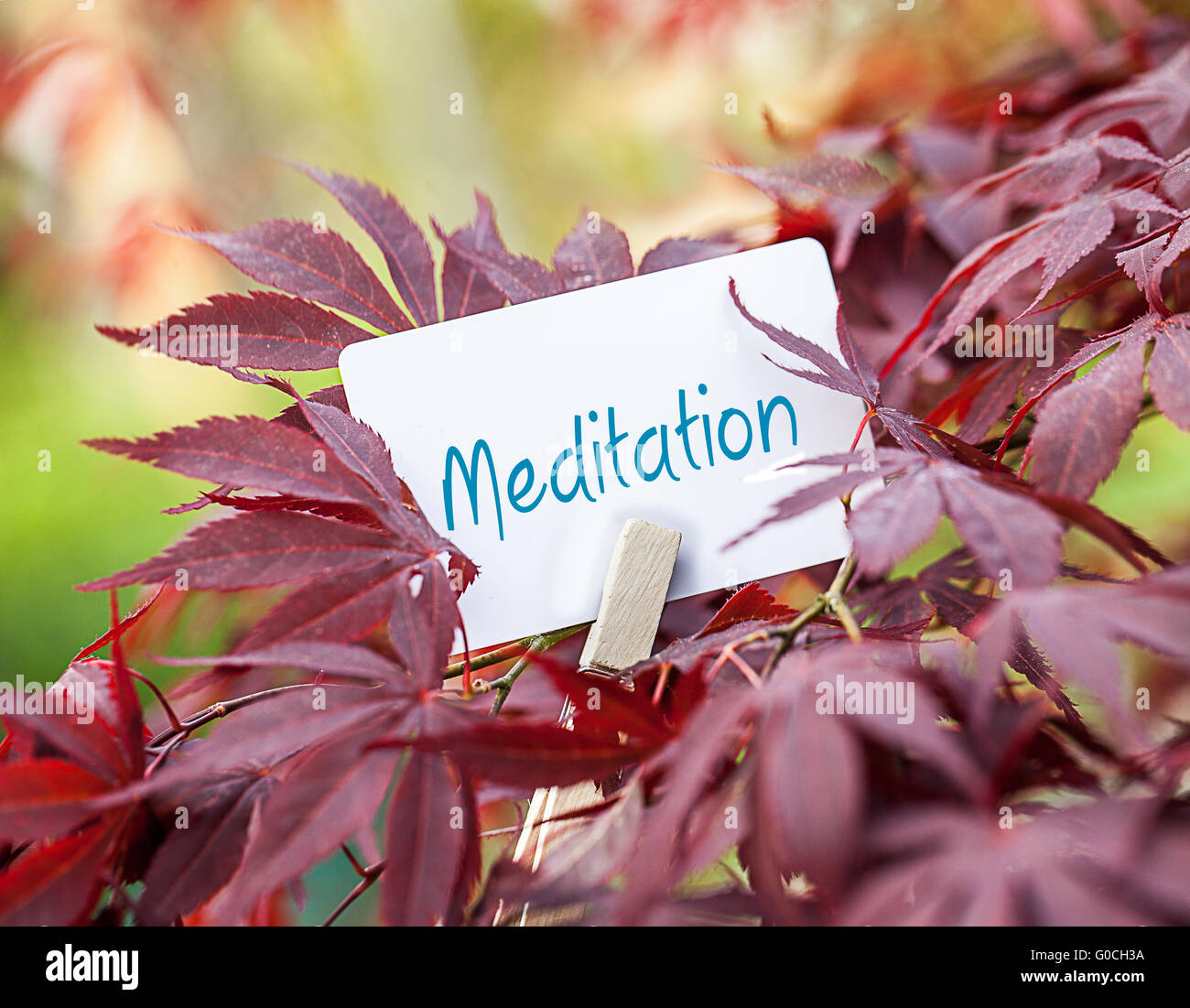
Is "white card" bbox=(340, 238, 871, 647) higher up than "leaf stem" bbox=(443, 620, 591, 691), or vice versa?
"white card" bbox=(340, 238, 871, 647)

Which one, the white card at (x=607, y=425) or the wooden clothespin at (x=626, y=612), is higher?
the white card at (x=607, y=425)

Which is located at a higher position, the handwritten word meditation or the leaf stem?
the handwritten word meditation

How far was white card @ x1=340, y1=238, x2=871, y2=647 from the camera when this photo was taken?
43 centimetres

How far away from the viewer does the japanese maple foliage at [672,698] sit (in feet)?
0.77

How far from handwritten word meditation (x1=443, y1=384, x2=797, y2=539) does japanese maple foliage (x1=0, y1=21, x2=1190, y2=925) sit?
0.04 m

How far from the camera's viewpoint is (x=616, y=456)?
0.44 meters

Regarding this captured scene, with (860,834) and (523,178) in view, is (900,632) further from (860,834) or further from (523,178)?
(523,178)

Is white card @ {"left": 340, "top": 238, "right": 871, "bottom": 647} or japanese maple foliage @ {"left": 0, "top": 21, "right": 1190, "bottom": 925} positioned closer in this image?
japanese maple foliage @ {"left": 0, "top": 21, "right": 1190, "bottom": 925}

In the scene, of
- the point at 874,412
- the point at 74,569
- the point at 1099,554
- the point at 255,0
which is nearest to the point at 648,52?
the point at 255,0

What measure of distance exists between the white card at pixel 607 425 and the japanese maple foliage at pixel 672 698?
0.09 ft

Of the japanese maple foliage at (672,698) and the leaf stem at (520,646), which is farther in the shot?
the leaf stem at (520,646)

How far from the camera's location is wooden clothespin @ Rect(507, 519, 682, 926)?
15.4 inches

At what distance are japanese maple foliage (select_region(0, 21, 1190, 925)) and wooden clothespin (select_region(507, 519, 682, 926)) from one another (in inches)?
1.1

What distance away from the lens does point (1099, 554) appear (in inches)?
35.0
